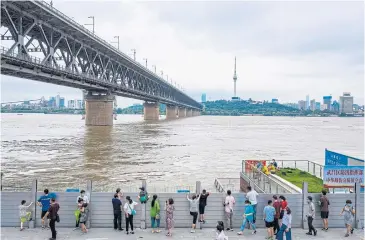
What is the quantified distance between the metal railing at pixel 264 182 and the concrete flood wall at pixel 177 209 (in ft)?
9.64

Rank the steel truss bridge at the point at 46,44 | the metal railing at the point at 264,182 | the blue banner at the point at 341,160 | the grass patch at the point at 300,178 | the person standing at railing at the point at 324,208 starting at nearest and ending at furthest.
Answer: the person standing at railing at the point at 324,208 < the metal railing at the point at 264,182 < the blue banner at the point at 341,160 < the grass patch at the point at 300,178 < the steel truss bridge at the point at 46,44

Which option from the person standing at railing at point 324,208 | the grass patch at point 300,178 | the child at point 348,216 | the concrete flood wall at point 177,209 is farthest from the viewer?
the grass patch at point 300,178

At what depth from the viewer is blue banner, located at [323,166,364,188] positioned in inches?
604

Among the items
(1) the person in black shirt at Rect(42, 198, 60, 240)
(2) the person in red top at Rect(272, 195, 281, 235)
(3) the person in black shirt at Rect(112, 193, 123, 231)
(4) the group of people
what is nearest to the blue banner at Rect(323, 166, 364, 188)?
(4) the group of people

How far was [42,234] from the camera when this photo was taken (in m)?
13.0

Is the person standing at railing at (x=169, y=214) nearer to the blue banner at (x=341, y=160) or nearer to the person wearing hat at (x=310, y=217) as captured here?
the person wearing hat at (x=310, y=217)

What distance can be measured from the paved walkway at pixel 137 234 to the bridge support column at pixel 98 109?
91.0 m

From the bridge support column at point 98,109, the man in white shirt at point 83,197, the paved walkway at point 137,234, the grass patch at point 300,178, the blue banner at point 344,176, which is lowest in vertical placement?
the paved walkway at point 137,234

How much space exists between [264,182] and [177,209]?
6.89 meters

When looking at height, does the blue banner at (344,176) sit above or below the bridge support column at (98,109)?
below

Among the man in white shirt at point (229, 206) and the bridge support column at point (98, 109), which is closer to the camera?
the man in white shirt at point (229, 206)

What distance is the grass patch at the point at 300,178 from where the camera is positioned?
19.7 meters

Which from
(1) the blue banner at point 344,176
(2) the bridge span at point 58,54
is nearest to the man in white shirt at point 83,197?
(1) the blue banner at point 344,176

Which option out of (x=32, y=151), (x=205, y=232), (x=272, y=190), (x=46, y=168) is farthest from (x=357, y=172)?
(x=32, y=151)
